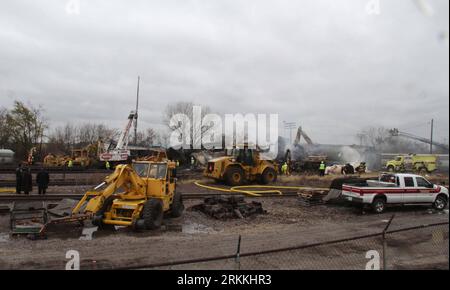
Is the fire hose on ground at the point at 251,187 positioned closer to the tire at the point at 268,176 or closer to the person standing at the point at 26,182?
the tire at the point at 268,176

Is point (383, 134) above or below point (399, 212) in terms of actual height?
above

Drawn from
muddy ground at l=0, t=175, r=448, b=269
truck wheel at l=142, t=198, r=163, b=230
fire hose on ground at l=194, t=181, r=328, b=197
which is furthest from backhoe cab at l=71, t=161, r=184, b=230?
fire hose on ground at l=194, t=181, r=328, b=197

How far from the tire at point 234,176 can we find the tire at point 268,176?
1.70 m

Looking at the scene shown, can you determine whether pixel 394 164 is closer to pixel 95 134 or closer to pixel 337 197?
pixel 337 197

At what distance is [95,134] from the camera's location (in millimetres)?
79312

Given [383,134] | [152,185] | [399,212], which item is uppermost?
[383,134]

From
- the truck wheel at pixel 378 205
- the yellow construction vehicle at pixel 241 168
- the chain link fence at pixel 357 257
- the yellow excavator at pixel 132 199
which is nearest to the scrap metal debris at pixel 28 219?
the yellow excavator at pixel 132 199

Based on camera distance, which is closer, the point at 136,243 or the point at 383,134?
the point at 136,243

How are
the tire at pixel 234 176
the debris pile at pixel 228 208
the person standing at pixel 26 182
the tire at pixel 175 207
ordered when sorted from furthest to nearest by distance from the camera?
the tire at pixel 234 176
the person standing at pixel 26 182
the debris pile at pixel 228 208
the tire at pixel 175 207

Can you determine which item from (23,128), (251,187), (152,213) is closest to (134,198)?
(152,213)

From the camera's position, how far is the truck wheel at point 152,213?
11.6 m

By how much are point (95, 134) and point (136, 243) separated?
73.7 m
